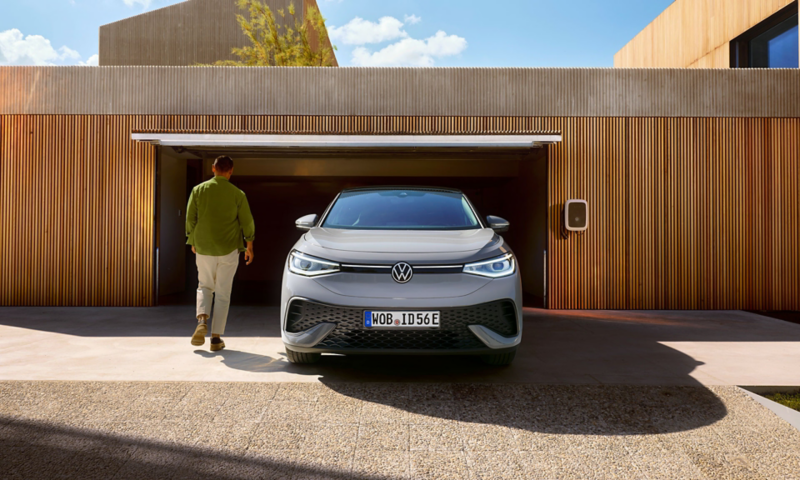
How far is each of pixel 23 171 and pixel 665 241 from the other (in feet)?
30.3

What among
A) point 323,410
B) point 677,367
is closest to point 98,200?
point 323,410

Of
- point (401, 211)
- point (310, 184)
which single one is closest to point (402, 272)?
point (401, 211)

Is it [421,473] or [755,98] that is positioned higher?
[755,98]

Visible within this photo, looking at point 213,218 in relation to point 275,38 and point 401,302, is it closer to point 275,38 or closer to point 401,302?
point 401,302

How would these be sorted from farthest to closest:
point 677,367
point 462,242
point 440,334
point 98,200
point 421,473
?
point 98,200 → point 677,367 → point 462,242 → point 440,334 → point 421,473

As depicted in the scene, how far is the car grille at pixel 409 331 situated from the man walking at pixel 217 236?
1.41 m

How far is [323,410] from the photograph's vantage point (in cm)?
305

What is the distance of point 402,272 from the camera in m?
3.40

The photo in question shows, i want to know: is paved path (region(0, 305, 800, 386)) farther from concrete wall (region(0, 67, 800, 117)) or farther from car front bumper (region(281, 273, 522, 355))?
concrete wall (region(0, 67, 800, 117))

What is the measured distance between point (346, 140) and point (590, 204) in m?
3.60

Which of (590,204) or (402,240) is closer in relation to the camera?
(402,240)

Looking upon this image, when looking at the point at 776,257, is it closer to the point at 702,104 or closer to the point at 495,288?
the point at 702,104

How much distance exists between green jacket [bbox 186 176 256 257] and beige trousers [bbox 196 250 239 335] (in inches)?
3.1

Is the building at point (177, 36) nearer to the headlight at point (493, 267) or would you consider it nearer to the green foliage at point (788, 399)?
the headlight at point (493, 267)
